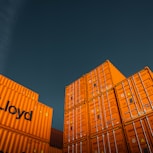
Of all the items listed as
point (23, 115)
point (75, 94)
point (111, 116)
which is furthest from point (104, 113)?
point (23, 115)

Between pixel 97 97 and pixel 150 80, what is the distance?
4.90 m

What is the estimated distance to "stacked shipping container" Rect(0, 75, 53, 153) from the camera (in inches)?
480

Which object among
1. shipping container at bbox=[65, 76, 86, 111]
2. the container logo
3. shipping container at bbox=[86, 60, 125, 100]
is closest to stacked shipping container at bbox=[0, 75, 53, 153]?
the container logo

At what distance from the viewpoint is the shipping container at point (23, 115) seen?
1305 centimetres

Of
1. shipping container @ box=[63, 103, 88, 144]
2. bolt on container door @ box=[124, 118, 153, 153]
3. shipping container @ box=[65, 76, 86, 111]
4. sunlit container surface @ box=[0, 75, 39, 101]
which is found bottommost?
bolt on container door @ box=[124, 118, 153, 153]

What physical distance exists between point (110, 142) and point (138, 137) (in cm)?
215

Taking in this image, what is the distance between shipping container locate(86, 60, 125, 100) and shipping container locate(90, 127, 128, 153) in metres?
3.91

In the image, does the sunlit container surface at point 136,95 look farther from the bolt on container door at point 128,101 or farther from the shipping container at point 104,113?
the shipping container at point 104,113

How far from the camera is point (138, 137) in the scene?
31.9 ft

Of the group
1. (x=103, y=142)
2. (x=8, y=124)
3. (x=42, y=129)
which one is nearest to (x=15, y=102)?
(x=8, y=124)

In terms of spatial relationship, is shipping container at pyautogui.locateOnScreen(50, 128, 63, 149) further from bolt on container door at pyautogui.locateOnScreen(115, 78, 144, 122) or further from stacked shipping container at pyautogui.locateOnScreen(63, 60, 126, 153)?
bolt on container door at pyautogui.locateOnScreen(115, 78, 144, 122)

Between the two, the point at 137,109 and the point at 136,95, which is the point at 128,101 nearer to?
the point at 136,95

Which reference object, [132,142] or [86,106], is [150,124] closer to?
[132,142]

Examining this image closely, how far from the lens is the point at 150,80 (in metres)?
11.1
